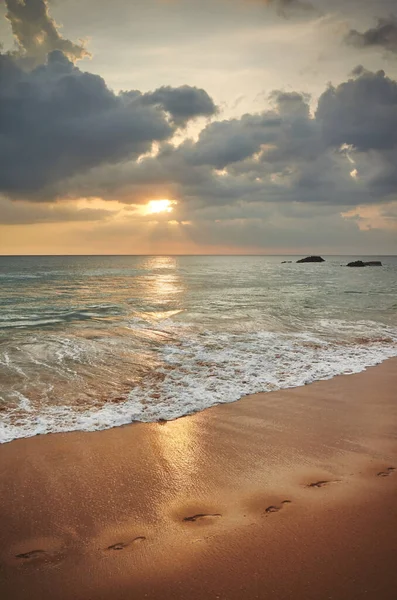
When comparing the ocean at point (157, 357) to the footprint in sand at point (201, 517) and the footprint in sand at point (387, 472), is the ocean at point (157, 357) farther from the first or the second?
the footprint in sand at point (387, 472)

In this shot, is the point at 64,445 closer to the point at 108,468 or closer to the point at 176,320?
the point at 108,468

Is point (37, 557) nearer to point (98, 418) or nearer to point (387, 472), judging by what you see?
point (98, 418)

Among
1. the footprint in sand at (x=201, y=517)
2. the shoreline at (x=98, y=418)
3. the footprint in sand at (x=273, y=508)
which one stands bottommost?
the footprint in sand at (x=273, y=508)

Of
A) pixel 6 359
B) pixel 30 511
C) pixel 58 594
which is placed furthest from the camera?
pixel 6 359

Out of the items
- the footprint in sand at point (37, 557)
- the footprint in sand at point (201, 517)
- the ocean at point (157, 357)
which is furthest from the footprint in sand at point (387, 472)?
the footprint in sand at point (37, 557)

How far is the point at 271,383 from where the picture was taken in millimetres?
8898

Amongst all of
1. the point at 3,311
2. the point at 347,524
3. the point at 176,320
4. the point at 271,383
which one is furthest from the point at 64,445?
the point at 3,311

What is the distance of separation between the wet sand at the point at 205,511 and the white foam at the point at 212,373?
0.62m

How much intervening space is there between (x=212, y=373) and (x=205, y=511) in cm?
569

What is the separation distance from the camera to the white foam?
6.71 m

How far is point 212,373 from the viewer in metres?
9.72

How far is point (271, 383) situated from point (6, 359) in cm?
780

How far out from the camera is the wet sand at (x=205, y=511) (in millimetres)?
3139

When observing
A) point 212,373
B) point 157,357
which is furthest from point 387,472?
point 157,357
